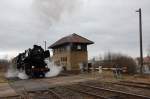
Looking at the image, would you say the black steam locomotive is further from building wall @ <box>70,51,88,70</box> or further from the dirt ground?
building wall @ <box>70,51,88,70</box>

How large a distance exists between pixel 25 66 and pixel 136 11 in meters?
13.3

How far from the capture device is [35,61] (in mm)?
28688

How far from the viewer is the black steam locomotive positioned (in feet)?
93.7

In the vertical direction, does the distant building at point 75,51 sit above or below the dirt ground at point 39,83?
above

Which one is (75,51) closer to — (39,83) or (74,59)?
(74,59)

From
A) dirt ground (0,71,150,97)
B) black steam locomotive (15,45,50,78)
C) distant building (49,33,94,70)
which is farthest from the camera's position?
distant building (49,33,94,70)

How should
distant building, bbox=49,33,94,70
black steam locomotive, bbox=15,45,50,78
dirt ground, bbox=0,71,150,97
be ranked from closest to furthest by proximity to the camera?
dirt ground, bbox=0,71,150,97 < black steam locomotive, bbox=15,45,50,78 < distant building, bbox=49,33,94,70

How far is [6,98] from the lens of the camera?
1423 centimetres

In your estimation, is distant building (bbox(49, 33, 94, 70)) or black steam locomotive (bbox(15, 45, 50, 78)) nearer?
black steam locomotive (bbox(15, 45, 50, 78))

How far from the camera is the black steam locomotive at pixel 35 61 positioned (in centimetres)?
2855

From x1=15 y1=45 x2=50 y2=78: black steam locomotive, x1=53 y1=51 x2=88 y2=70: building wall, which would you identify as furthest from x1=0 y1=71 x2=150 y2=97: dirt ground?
x1=53 y1=51 x2=88 y2=70: building wall

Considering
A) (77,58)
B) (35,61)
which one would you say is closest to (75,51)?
(77,58)

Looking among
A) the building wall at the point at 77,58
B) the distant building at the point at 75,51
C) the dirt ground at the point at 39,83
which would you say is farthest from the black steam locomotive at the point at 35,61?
the building wall at the point at 77,58

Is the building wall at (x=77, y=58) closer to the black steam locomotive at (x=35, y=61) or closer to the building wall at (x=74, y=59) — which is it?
the building wall at (x=74, y=59)
